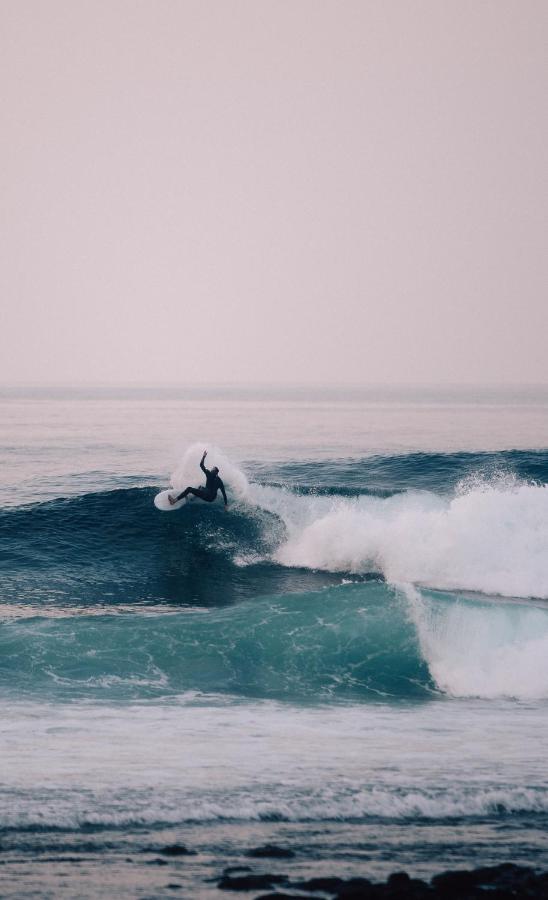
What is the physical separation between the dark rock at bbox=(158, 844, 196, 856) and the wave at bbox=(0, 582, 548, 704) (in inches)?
141

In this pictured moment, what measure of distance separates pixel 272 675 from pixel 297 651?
776 millimetres

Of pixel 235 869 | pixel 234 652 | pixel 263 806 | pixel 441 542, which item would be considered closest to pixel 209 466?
pixel 441 542

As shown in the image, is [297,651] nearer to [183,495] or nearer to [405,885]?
[405,885]

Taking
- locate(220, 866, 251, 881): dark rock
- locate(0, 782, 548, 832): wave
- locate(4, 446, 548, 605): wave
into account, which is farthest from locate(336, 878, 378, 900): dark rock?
locate(4, 446, 548, 605): wave

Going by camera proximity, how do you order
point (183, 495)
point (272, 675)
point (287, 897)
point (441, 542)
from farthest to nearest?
point (183, 495)
point (441, 542)
point (272, 675)
point (287, 897)

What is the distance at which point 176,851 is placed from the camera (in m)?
6.20

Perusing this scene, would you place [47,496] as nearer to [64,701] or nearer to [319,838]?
[64,701]

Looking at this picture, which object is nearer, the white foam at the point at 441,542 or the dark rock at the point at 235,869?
the dark rock at the point at 235,869

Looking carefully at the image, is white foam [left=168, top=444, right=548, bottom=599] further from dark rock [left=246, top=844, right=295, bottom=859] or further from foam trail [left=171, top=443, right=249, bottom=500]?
dark rock [left=246, top=844, right=295, bottom=859]

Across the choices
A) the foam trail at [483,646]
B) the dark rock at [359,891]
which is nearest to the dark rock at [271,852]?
the dark rock at [359,891]

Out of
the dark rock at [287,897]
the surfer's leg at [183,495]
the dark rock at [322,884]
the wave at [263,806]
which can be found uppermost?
the surfer's leg at [183,495]

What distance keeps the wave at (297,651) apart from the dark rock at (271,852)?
376 centimetres

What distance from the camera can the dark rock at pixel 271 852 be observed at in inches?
240

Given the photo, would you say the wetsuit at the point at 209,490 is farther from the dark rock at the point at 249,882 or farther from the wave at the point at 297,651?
the dark rock at the point at 249,882
